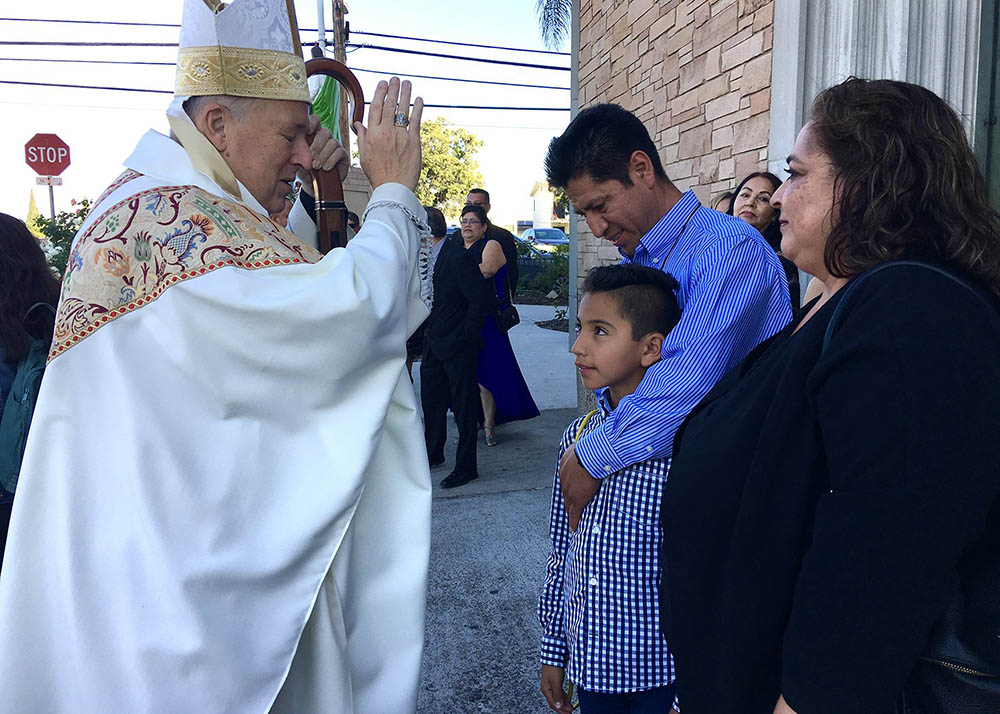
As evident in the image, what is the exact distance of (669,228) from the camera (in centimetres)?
193

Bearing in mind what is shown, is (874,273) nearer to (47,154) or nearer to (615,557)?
(615,557)

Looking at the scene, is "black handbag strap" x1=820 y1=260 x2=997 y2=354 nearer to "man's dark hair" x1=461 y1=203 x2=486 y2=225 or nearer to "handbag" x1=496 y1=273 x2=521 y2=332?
"handbag" x1=496 y1=273 x2=521 y2=332

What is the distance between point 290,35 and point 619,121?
854 millimetres

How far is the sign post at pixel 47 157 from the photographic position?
13312 millimetres

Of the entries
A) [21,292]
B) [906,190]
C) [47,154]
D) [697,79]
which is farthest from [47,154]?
[906,190]

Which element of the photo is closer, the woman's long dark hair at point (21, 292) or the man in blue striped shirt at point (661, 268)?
the man in blue striped shirt at point (661, 268)

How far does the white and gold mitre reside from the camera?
5.34 feet

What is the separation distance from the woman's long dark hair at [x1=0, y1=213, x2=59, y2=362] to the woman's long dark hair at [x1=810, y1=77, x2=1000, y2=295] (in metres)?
Result: 2.54

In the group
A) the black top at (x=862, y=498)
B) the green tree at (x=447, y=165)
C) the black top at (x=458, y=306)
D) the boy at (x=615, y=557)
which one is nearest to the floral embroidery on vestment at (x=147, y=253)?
the boy at (x=615, y=557)

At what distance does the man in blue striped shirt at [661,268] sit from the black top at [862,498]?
1.77 ft

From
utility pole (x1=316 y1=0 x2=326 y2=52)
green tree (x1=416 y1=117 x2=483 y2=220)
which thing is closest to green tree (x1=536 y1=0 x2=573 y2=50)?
utility pole (x1=316 y1=0 x2=326 y2=52)

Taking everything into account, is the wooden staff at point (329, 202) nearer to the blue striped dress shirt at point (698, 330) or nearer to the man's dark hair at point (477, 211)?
the blue striped dress shirt at point (698, 330)

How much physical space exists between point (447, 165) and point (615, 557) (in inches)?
1320

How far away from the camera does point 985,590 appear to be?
905 mm
